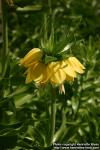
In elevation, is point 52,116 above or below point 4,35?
below

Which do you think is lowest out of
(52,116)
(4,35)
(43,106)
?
(43,106)

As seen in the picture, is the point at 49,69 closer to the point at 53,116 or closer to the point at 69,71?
the point at 69,71

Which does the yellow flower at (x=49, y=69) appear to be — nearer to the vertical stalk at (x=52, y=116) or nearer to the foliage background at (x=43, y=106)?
the vertical stalk at (x=52, y=116)

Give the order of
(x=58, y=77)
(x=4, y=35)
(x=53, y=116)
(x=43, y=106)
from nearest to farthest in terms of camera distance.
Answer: (x=58, y=77)
(x=53, y=116)
(x=4, y=35)
(x=43, y=106)

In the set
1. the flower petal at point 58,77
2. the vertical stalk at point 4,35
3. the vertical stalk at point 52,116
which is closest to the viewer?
the flower petal at point 58,77

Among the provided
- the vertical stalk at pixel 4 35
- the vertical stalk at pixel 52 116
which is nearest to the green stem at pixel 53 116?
the vertical stalk at pixel 52 116

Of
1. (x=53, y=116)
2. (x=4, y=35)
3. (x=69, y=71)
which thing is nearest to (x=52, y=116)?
(x=53, y=116)

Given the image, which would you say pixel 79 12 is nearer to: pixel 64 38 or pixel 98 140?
pixel 98 140

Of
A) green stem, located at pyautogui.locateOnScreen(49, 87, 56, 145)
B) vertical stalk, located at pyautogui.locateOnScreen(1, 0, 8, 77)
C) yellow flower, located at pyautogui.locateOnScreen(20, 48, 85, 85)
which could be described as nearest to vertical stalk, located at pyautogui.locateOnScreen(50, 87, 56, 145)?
green stem, located at pyautogui.locateOnScreen(49, 87, 56, 145)
